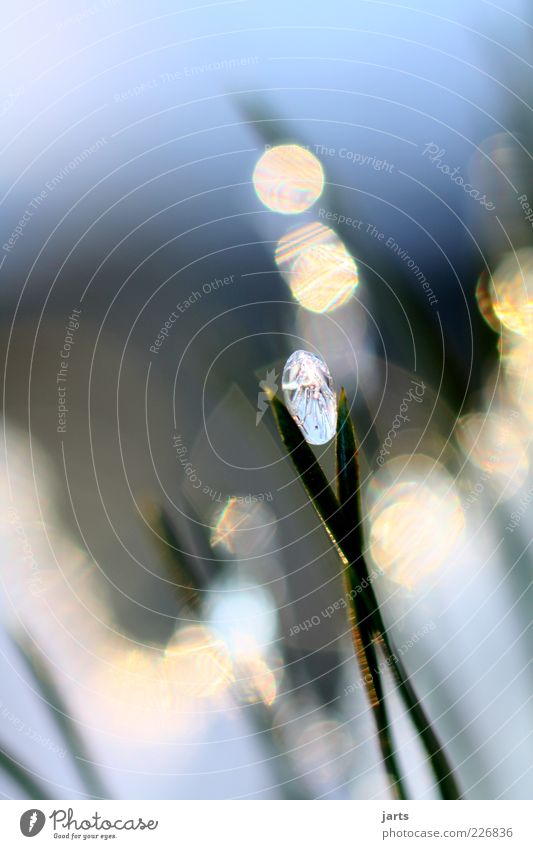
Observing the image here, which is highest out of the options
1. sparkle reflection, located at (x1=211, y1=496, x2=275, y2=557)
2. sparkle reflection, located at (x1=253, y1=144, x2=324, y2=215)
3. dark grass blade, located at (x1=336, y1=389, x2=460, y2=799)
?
sparkle reflection, located at (x1=253, y1=144, x2=324, y2=215)

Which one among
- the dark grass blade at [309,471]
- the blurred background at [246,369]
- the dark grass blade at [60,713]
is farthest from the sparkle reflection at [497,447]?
the dark grass blade at [60,713]

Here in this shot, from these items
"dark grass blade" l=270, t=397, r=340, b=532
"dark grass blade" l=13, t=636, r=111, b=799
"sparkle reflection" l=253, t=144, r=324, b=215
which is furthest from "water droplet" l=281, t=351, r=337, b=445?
"dark grass blade" l=13, t=636, r=111, b=799

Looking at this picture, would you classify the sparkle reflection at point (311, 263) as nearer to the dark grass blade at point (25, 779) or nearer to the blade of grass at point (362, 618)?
the blade of grass at point (362, 618)

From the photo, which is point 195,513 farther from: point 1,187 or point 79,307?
point 1,187

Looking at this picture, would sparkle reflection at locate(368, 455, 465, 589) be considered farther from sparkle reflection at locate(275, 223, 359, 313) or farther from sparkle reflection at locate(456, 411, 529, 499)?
sparkle reflection at locate(275, 223, 359, 313)

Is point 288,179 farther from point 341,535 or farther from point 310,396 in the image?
point 341,535

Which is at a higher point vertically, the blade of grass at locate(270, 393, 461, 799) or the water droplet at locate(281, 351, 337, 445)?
the water droplet at locate(281, 351, 337, 445)
